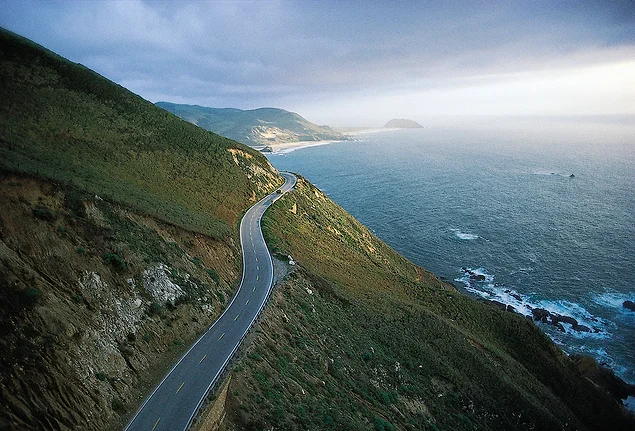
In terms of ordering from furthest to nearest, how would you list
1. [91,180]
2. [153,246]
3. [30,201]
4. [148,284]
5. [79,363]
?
1. [91,180]
2. [153,246]
3. [148,284]
4. [30,201]
5. [79,363]

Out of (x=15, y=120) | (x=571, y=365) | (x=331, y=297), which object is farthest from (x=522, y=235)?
(x=15, y=120)

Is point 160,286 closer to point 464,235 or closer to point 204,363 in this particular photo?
point 204,363

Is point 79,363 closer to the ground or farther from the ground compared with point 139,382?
farther from the ground

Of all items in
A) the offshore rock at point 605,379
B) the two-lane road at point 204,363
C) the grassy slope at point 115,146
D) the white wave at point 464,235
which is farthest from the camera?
the white wave at point 464,235

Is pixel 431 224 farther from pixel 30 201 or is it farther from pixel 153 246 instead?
pixel 30 201

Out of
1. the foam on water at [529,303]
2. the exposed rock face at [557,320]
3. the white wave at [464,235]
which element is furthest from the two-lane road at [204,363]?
the white wave at [464,235]

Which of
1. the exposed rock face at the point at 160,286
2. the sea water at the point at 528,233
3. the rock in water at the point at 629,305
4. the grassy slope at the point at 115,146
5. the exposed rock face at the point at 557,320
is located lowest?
the exposed rock face at the point at 557,320

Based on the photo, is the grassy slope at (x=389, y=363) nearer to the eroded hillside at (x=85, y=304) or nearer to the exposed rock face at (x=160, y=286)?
the eroded hillside at (x=85, y=304)
